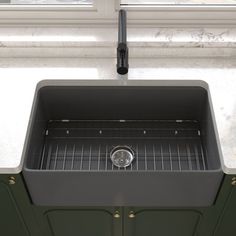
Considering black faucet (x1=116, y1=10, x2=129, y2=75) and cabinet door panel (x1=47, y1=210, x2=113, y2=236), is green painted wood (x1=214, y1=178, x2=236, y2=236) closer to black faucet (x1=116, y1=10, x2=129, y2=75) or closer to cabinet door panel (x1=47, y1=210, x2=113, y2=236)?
cabinet door panel (x1=47, y1=210, x2=113, y2=236)

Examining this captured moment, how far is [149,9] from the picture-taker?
5.32ft

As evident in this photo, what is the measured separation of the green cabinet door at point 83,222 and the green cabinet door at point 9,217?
12 cm

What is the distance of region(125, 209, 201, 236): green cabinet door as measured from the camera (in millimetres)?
1443

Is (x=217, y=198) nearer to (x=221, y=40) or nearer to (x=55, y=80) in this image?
(x=221, y=40)

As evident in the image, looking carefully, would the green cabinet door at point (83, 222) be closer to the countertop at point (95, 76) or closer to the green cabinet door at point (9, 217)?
the green cabinet door at point (9, 217)

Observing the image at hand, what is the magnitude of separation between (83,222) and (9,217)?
289 millimetres

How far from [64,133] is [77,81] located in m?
0.24

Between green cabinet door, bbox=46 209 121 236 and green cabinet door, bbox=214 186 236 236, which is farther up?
green cabinet door, bbox=46 209 121 236

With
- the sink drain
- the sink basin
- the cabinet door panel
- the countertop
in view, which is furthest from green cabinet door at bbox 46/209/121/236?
the countertop

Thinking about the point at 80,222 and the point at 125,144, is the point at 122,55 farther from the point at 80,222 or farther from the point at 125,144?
the point at 80,222

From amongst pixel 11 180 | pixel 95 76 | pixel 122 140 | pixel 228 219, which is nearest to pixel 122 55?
pixel 95 76

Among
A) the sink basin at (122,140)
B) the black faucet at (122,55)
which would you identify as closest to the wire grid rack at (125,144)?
the sink basin at (122,140)

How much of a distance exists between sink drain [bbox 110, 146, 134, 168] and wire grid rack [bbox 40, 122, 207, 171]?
0.05 ft

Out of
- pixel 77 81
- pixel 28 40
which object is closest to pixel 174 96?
pixel 77 81
